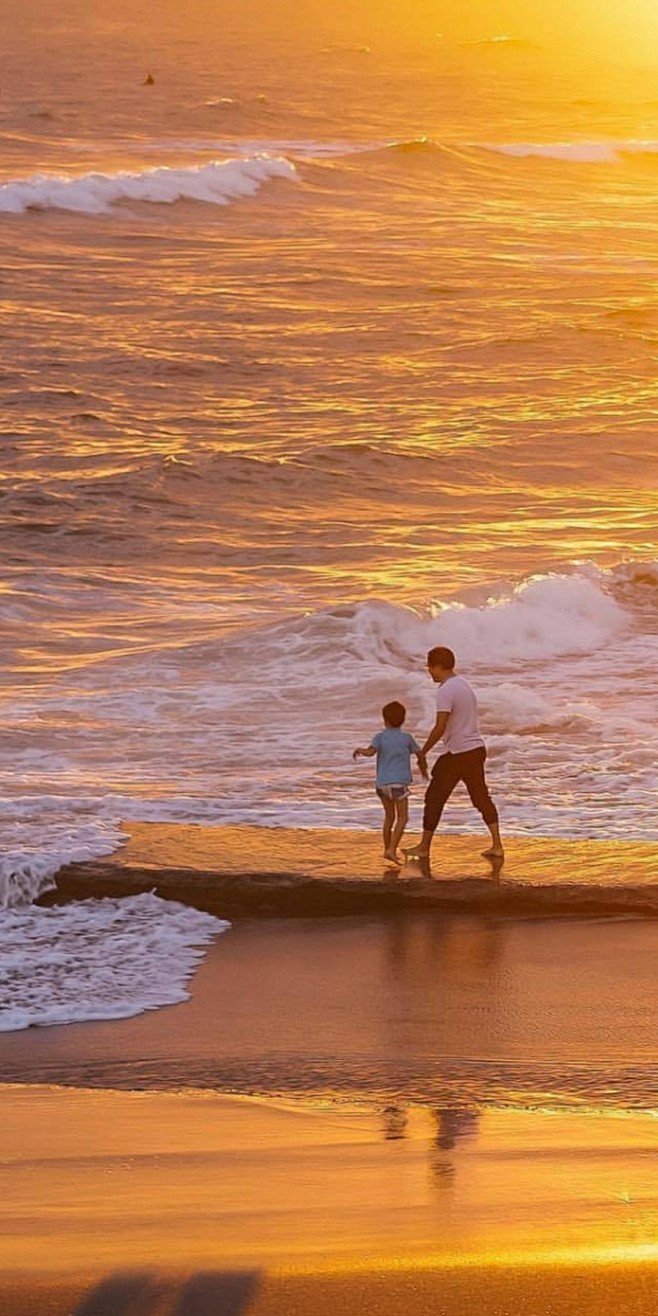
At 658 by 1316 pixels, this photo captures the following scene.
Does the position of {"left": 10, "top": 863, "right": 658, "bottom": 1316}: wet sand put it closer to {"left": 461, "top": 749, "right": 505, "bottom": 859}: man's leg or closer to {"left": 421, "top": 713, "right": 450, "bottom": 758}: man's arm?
{"left": 461, "top": 749, "right": 505, "bottom": 859}: man's leg

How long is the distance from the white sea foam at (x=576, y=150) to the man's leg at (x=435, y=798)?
50.1 meters

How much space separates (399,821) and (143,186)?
36.5m

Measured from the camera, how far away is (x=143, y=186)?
4350 centimetres

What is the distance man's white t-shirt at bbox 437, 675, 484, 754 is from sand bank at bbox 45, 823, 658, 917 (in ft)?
1.74

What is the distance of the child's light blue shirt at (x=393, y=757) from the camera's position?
932cm

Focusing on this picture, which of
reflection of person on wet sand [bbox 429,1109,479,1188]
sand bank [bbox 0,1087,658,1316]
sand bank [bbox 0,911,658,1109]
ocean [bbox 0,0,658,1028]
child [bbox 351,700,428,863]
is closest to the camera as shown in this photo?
sand bank [bbox 0,1087,658,1316]

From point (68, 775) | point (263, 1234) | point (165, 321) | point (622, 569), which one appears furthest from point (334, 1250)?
point (165, 321)

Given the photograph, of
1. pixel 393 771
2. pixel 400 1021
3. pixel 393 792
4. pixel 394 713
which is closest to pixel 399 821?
pixel 393 792

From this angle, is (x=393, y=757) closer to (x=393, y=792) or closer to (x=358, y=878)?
(x=393, y=792)

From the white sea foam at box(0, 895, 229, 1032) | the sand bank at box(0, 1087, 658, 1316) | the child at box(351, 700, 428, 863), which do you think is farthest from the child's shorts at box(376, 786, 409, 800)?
the sand bank at box(0, 1087, 658, 1316)

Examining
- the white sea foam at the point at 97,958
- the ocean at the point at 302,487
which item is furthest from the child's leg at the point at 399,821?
the ocean at the point at 302,487

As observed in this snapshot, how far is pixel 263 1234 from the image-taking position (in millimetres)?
5062

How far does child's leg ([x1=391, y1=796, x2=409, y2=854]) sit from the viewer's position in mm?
9211

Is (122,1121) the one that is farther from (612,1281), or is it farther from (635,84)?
(635,84)
